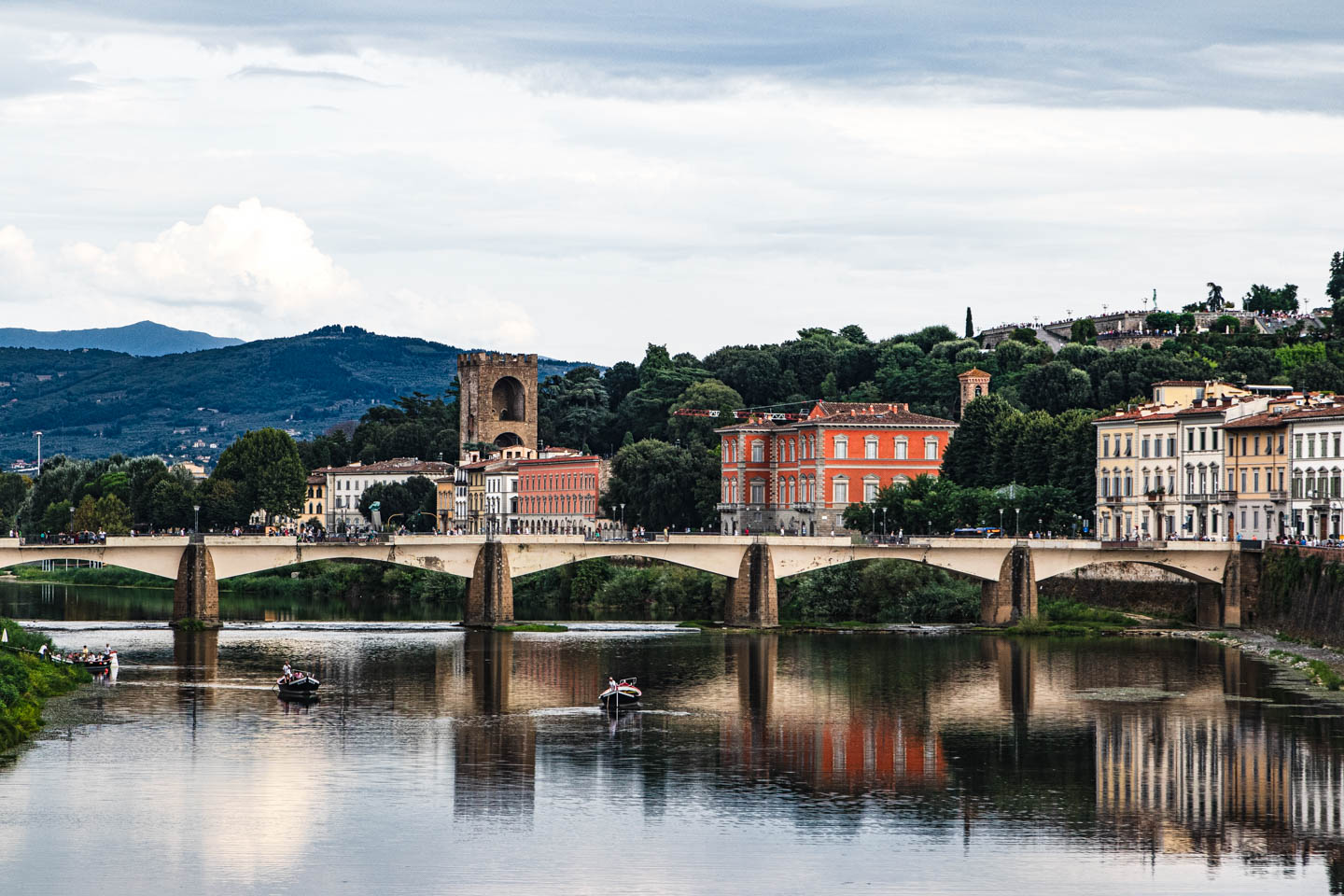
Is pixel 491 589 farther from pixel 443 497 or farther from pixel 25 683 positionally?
pixel 443 497

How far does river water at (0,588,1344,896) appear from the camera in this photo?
39.9 m

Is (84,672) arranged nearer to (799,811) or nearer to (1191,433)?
(799,811)

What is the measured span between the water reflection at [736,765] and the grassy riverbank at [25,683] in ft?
5.07

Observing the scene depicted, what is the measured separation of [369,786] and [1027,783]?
603 inches

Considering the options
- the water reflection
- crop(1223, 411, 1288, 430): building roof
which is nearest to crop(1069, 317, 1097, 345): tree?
crop(1223, 411, 1288, 430): building roof

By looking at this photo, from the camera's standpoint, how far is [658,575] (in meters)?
108

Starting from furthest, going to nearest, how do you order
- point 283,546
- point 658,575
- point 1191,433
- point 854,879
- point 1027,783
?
point 658,575, point 1191,433, point 283,546, point 1027,783, point 854,879

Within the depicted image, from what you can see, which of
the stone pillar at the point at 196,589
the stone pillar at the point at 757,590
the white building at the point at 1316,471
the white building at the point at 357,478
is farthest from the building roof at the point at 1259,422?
the white building at the point at 357,478

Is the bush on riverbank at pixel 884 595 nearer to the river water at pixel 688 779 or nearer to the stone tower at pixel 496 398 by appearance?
the river water at pixel 688 779

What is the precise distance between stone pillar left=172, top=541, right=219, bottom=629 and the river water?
403 inches

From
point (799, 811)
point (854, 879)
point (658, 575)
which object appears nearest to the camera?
point (854, 879)

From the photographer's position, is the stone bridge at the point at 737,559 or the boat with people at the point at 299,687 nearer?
the boat with people at the point at 299,687

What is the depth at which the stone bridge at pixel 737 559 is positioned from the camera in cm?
8712

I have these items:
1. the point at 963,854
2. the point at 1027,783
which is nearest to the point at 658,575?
the point at 1027,783
